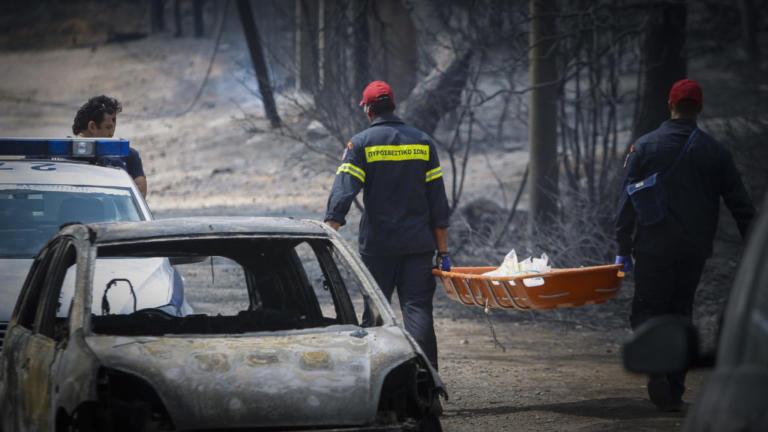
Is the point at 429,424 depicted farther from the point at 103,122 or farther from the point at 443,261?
the point at 103,122

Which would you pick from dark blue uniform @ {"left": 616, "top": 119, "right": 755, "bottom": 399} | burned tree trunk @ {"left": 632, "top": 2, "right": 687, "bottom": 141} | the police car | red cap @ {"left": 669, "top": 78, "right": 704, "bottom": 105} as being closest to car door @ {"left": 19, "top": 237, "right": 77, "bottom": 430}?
the police car

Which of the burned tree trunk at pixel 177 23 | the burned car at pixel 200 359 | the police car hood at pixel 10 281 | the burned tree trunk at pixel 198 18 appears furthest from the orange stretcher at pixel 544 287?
the burned tree trunk at pixel 198 18

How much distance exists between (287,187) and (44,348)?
19.0 meters

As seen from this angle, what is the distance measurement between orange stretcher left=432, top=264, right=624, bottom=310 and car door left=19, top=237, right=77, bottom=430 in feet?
8.40

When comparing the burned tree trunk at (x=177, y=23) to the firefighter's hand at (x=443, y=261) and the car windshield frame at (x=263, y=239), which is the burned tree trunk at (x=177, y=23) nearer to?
the firefighter's hand at (x=443, y=261)

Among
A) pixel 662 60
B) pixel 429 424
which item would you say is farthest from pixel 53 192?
pixel 662 60

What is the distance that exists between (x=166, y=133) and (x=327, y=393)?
1118 inches

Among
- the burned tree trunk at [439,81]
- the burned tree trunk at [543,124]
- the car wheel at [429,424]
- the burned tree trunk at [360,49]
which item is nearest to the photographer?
the car wheel at [429,424]

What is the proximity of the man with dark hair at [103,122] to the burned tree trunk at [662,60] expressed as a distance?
18.9ft

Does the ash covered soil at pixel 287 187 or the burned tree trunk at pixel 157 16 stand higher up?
the burned tree trunk at pixel 157 16

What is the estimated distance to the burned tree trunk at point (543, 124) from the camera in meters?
14.3

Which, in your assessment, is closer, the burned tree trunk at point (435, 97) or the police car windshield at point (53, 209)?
the police car windshield at point (53, 209)

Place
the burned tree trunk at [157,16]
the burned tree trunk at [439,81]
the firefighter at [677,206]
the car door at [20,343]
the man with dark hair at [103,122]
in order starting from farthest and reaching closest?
the burned tree trunk at [157,16] < the burned tree trunk at [439,81] < the man with dark hair at [103,122] < the firefighter at [677,206] < the car door at [20,343]

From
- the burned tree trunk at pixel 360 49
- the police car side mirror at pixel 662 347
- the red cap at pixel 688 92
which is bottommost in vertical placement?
the police car side mirror at pixel 662 347
